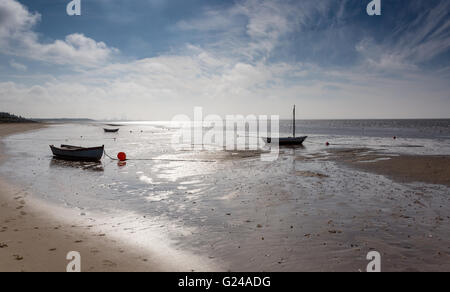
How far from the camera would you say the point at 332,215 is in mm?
11039

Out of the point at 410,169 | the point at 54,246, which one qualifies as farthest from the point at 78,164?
the point at 410,169

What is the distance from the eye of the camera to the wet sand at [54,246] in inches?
269

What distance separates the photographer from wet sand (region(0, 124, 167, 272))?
22.4ft

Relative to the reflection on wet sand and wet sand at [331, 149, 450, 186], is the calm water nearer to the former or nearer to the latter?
the reflection on wet sand

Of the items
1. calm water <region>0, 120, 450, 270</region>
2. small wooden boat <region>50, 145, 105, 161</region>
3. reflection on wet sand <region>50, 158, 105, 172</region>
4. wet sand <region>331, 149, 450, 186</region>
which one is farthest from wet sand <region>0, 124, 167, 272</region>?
wet sand <region>331, 149, 450, 186</region>

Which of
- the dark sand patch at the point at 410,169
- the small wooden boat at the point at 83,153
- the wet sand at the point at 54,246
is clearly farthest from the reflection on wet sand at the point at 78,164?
the dark sand patch at the point at 410,169

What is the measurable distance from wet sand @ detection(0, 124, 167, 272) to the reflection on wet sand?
Answer: 11.9 metres

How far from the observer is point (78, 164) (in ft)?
82.3

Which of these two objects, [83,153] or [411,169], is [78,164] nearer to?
[83,153]

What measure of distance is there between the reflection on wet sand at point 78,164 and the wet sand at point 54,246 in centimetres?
1189

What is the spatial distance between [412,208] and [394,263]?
5972 mm

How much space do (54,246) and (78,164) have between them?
1930 cm

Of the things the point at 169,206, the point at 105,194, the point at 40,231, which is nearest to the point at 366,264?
the point at 169,206

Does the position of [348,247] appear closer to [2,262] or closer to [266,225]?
[266,225]
